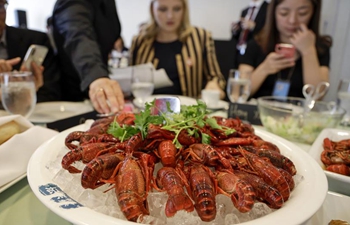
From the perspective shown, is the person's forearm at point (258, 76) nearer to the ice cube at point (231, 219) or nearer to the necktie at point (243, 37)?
the necktie at point (243, 37)

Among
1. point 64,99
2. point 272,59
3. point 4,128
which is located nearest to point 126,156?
point 4,128

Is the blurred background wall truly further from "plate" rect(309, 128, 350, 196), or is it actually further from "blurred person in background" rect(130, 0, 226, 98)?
"plate" rect(309, 128, 350, 196)

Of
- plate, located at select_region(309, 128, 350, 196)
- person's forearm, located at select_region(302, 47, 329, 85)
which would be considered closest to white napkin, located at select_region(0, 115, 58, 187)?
plate, located at select_region(309, 128, 350, 196)

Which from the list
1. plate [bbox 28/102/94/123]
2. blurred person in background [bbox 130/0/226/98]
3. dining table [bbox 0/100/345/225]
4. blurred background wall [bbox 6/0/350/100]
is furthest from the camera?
blurred background wall [bbox 6/0/350/100]

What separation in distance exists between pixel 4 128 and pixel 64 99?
1.19m

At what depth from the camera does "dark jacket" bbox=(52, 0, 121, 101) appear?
1.34 metres

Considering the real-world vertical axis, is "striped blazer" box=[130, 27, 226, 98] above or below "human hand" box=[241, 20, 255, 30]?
below

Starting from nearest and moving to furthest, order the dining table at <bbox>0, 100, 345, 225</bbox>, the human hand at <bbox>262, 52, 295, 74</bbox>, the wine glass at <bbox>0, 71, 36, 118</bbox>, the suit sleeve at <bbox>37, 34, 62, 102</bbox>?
1. the dining table at <bbox>0, 100, 345, 225</bbox>
2. the wine glass at <bbox>0, 71, 36, 118</bbox>
3. the suit sleeve at <bbox>37, 34, 62, 102</bbox>
4. the human hand at <bbox>262, 52, 295, 74</bbox>

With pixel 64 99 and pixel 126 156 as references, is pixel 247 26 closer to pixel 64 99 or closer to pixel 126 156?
pixel 64 99

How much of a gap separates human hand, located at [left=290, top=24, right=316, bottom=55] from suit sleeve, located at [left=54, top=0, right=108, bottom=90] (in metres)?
1.61

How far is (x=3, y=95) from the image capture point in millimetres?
1099

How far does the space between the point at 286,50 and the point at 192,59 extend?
83 centimetres

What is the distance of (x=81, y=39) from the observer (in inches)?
56.4

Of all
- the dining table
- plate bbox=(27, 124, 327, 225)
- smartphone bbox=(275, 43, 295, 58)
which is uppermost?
smartphone bbox=(275, 43, 295, 58)
